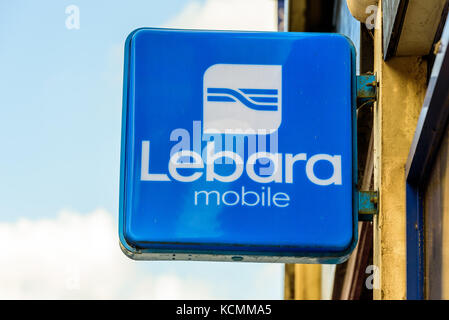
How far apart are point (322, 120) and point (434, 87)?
3.58ft

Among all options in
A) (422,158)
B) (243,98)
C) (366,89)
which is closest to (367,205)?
(422,158)

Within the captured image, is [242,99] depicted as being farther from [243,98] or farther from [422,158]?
[422,158]

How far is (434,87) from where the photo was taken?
3736 mm

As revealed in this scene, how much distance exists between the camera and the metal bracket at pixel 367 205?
190 inches

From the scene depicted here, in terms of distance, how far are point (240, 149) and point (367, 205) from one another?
80cm

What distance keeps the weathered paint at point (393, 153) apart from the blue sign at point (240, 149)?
0.30 meters

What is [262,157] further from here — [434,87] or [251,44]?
[434,87]

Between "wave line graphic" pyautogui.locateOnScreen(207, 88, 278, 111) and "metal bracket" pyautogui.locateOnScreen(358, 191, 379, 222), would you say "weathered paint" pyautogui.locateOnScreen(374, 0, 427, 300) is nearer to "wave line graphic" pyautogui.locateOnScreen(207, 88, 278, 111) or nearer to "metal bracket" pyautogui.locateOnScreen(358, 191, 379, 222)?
"metal bracket" pyautogui.locateOnScreen(358, 191, 379, 222)

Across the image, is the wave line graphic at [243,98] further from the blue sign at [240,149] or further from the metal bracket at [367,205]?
the metal bracket at [367,205]

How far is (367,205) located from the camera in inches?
191

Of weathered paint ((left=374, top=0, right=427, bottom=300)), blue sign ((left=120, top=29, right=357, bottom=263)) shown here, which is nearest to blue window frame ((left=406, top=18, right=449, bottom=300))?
weathered paint ((left=374, top=0, right=427, bottom=300))

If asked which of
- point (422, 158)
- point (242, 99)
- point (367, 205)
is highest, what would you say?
point (242, 99)
